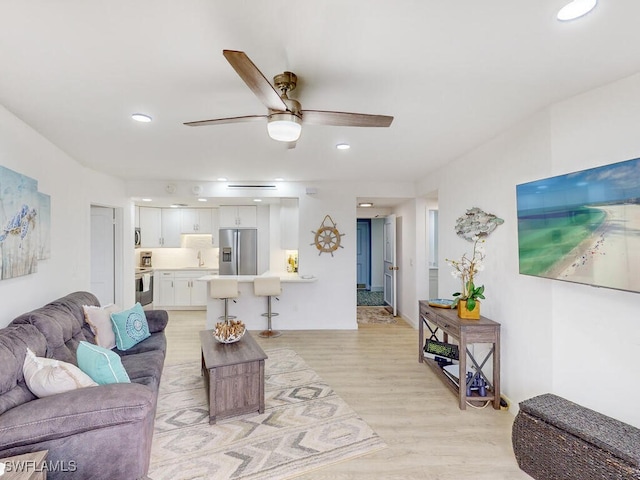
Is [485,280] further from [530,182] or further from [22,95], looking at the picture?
[22,95]

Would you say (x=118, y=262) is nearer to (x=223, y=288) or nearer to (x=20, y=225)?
(x=223, y=288)

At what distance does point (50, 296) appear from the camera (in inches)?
126

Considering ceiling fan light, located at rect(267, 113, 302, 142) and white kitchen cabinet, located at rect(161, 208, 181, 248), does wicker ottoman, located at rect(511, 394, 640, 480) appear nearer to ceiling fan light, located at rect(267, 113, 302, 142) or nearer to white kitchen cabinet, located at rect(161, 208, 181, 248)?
ceiling fan light, located at rect(267, 113, 302, 142)

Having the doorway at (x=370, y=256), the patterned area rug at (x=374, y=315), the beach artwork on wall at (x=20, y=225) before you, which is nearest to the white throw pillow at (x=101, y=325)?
the beach artwork on wall at (x=20, y=225)

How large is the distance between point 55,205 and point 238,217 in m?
3.40

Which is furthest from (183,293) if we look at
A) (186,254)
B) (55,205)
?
Answer: (55,205)

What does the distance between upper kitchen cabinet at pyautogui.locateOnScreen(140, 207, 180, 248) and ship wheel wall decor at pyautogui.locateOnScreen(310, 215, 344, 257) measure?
3.38 metres

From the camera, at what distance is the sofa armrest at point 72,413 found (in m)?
1.54

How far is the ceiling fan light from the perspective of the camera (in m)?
1.81

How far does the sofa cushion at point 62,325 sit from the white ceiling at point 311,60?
1540 mm

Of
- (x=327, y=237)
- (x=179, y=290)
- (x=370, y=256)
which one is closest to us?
(x=327, y=237)

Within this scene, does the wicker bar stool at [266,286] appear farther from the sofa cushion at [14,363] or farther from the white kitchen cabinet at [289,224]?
the sofa cushion at [14,363]

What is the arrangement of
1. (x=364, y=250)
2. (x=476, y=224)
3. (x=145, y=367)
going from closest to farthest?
1. (x=145, y=367)
2. (x=476, y=224)
3. (x=364, y=250)

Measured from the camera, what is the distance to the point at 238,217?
21.6 ft
